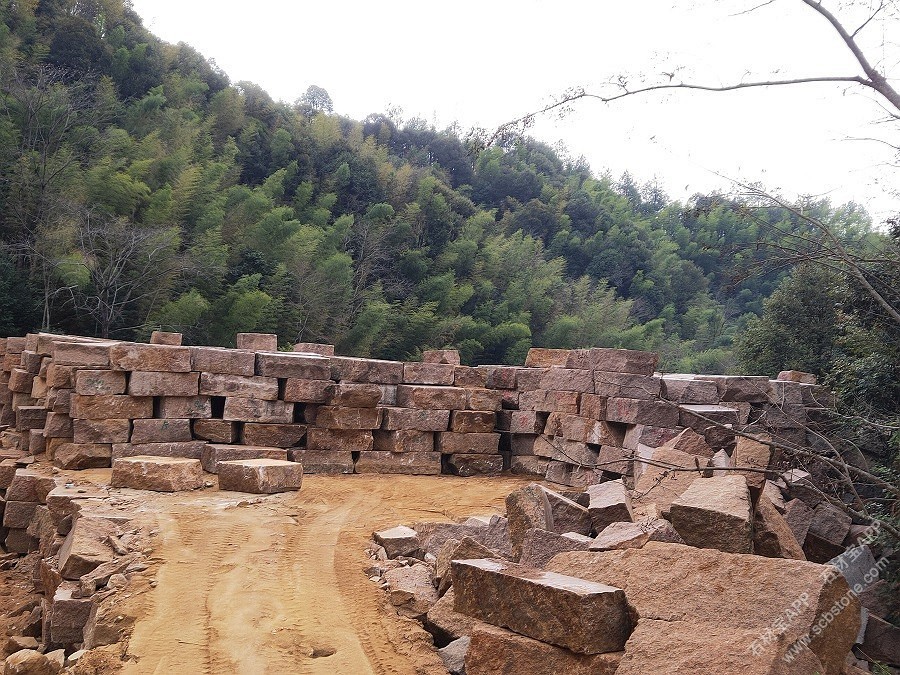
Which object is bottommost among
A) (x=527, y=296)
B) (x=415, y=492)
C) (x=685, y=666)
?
(x=415, y=492)

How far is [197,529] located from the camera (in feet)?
21.5

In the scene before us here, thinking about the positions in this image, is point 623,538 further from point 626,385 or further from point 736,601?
point 626,385

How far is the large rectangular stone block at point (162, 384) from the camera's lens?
9664 millimetres

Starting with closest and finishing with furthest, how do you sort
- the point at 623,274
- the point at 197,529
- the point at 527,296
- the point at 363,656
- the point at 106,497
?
the point at 363,656 < the point at 197,529 < the point at 106,497 < the point at 527,296 < the point at 623,274

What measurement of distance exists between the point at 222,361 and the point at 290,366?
3.18 feet

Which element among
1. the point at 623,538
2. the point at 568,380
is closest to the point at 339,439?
the point at 568,380

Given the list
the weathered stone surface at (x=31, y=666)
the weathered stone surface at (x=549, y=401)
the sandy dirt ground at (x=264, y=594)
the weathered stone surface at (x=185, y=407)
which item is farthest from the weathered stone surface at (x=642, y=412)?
the weathered stone surface at (x=31, y=666)

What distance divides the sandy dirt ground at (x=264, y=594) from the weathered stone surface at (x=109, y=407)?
3.98ft

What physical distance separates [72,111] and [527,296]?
20.7 metres

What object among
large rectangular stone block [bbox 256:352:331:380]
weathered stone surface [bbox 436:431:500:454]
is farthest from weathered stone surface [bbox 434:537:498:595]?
weathered stone surface [bbox 436:431:500:454]

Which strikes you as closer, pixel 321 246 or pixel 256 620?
pixel 256 620

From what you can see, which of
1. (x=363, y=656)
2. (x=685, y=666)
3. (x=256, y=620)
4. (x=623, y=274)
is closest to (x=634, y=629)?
(x=685, y=666)

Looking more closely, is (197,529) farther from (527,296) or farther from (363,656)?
(527,296)

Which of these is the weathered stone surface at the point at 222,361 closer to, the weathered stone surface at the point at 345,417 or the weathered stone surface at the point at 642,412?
the weathered stone surface at the point at 345,417
